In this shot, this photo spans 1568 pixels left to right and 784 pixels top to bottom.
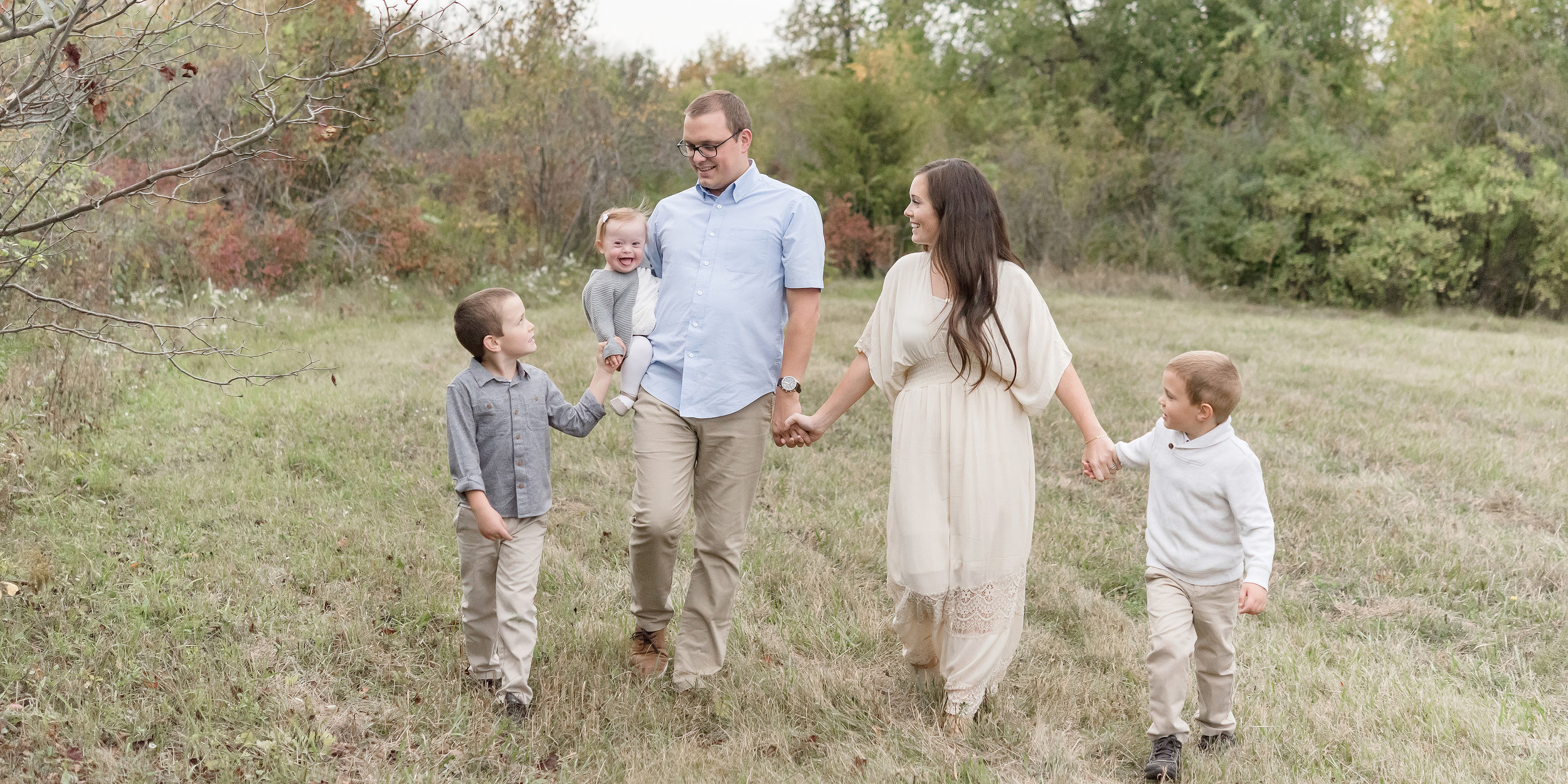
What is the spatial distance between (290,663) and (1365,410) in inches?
367

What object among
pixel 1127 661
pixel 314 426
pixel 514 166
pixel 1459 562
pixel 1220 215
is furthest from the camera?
pixel 1220 215

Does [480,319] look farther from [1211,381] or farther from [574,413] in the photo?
[1211,381]

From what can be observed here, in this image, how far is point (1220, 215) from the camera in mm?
24812

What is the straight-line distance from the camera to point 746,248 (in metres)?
4.30

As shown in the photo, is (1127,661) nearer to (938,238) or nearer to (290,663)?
(938,238)

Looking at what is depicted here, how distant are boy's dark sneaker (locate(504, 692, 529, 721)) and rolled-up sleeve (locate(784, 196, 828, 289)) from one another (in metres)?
1.87

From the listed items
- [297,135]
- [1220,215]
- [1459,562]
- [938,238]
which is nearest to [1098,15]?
[1220,215]

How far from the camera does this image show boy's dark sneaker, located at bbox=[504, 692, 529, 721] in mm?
4125

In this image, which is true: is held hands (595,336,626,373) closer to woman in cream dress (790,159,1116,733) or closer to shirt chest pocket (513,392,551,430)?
shirt chest pocket (513,392,551,430)

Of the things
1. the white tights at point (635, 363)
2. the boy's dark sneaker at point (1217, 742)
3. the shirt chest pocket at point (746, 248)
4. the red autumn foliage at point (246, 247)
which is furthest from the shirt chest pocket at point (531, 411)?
the red autumn foliage at point (246, 247)

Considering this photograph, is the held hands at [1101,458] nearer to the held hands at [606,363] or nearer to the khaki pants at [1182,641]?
the khaki pants at [1182,641]

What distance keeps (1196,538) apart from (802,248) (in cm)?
178

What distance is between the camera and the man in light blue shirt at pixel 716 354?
4277mm

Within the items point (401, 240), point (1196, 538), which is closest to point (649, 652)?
point (1196, 538)
